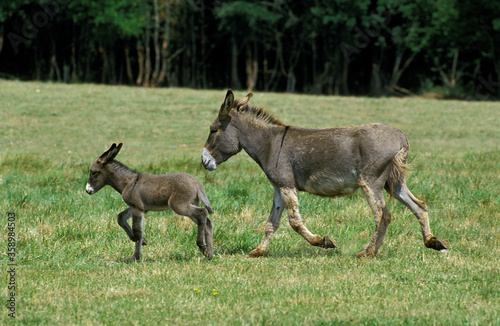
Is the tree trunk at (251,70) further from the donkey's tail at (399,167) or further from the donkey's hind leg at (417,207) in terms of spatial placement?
the donkey's tail at (399,167)

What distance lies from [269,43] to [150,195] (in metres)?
39.7

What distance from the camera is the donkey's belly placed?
8.38 meters

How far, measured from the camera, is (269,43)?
4666 cm

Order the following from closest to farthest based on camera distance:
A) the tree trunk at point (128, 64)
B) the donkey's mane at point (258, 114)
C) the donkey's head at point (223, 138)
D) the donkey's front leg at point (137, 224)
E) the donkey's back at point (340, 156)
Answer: the donkey's front leg at point (137, 224)
the donkey's back at point (340, 156)
the donkey's head at point (223, 138)
the donkey's mane at point (258, 114)
the tree trunk at point (128, 64)

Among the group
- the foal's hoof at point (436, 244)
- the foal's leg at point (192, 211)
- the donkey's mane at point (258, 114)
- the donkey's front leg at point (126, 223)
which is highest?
the donkey's mane at point (258, 114)

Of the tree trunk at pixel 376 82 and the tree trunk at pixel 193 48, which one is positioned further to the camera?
the tree trunk at pixel 376 82

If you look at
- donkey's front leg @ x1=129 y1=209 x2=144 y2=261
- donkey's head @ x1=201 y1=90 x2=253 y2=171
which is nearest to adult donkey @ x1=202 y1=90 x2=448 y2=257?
donkey's head @ x1=201 y1=90 x2=253 y2=171

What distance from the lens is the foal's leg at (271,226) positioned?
8477mm

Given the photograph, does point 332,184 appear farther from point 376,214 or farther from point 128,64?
point 128,64

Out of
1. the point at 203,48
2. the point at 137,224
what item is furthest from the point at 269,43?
the point at 137,224

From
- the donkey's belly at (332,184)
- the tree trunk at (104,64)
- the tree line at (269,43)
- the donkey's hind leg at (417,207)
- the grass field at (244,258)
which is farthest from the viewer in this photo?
the tree trunk at (104,64)

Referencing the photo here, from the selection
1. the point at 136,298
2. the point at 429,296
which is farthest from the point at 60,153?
the point at 429,296

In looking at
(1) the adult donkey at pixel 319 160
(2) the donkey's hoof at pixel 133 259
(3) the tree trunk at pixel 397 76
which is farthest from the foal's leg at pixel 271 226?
(3) the tree trunk at pixel 397 76

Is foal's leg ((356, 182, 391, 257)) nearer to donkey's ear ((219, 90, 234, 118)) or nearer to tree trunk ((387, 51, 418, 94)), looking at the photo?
donkey's ear ((219, 90, 234, 118))
